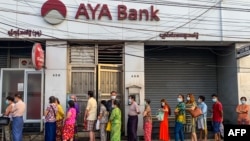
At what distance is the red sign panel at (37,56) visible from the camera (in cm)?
1132

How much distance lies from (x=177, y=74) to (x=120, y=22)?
3.78 meters

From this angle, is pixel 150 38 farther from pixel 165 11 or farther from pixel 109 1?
pixel 109 1

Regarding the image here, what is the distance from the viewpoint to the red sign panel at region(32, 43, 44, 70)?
11320mm

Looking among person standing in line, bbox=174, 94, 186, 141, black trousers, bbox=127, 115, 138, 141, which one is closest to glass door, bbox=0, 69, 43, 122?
black trousers, bbox=127, 115, 138, 141

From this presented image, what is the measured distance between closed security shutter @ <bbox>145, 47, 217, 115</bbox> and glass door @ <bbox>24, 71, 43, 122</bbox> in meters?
4.53

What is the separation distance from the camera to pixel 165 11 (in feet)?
44.0

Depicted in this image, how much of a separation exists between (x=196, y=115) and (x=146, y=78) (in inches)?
168

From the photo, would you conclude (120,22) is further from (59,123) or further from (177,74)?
(59,123)

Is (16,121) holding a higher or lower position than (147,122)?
higher

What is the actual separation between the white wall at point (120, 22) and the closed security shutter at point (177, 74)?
1886 millimetres

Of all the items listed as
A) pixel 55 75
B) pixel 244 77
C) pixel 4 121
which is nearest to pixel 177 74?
pixel 244 77

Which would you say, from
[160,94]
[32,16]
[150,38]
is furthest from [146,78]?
[32,16]

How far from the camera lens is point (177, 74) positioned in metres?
15.2

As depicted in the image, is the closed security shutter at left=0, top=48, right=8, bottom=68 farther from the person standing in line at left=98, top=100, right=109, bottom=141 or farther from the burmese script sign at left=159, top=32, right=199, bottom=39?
the burmese script sign at left=159, top=32, right=199, bottom=39
